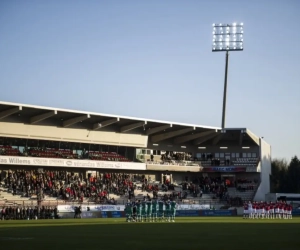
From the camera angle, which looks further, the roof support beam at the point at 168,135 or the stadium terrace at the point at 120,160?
the roof support beam at the point at 168,135

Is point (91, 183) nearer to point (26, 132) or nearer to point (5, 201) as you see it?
point (26, 132)

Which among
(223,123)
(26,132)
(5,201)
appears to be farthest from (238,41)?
(5,201)

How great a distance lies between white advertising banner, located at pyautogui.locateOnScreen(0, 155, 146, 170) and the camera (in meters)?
60.7

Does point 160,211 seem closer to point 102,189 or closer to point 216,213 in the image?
point 216,213

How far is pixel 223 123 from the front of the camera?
82.9 meters

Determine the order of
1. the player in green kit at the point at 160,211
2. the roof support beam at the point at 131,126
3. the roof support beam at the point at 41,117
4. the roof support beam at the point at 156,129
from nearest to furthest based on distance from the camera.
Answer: the player in green kit at the point at 160,211 → the roof support beam at the point at 41,117 → the roof support beam at the point at 131,126 → the roof support beam at the point at 156,129

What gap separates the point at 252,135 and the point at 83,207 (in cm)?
2991

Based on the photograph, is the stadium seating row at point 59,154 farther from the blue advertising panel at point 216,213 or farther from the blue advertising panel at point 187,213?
the blue advertising panel at point 216,213

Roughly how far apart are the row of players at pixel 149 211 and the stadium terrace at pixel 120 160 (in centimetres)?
1440

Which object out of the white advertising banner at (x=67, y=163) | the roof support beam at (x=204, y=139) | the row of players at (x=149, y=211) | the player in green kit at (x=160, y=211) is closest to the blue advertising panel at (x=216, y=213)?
the white advertising banner at (x=67, y=163)

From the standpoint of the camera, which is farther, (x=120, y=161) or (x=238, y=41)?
(x=238, y=41)

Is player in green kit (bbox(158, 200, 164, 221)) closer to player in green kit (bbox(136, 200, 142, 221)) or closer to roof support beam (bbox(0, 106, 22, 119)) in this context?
player in green kit (bbox(136, 200, 142, 221))

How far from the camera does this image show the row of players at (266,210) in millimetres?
54094

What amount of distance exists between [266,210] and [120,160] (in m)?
23.7
